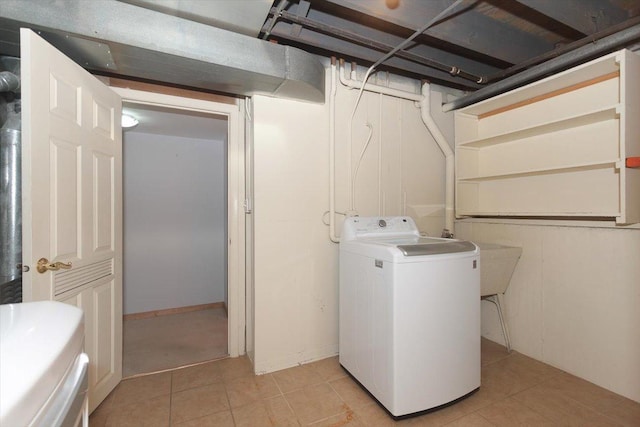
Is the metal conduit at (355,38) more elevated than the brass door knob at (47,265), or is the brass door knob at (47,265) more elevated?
the metal conduit at (355,38)

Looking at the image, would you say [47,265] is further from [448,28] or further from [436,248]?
[448,28]

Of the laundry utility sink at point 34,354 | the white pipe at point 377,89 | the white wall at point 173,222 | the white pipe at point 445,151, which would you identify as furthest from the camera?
the white wall at point 173,222

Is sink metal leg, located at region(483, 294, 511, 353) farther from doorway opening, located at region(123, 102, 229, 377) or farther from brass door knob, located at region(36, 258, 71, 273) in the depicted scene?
brass door knob, located at region(36, 258, 71, 273)

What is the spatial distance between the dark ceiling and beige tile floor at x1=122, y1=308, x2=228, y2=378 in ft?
8.07

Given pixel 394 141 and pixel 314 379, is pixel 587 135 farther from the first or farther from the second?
pixel 314 379

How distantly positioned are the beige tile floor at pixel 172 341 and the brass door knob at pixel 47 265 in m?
1.13

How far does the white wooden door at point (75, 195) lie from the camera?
1.26 meters

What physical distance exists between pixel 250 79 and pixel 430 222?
1.95 m

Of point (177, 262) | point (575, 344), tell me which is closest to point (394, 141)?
point (575, 344)

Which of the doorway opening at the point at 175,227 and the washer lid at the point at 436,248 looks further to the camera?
the doorway opening at the point at 175,227

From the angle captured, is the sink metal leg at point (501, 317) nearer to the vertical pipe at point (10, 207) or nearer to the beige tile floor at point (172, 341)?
the beige tile floor at point (172, 341)

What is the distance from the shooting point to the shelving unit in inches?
65.8

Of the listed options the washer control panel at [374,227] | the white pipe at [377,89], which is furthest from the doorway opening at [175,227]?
the washer control panel at [374,227]

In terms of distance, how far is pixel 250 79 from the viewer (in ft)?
5.84
